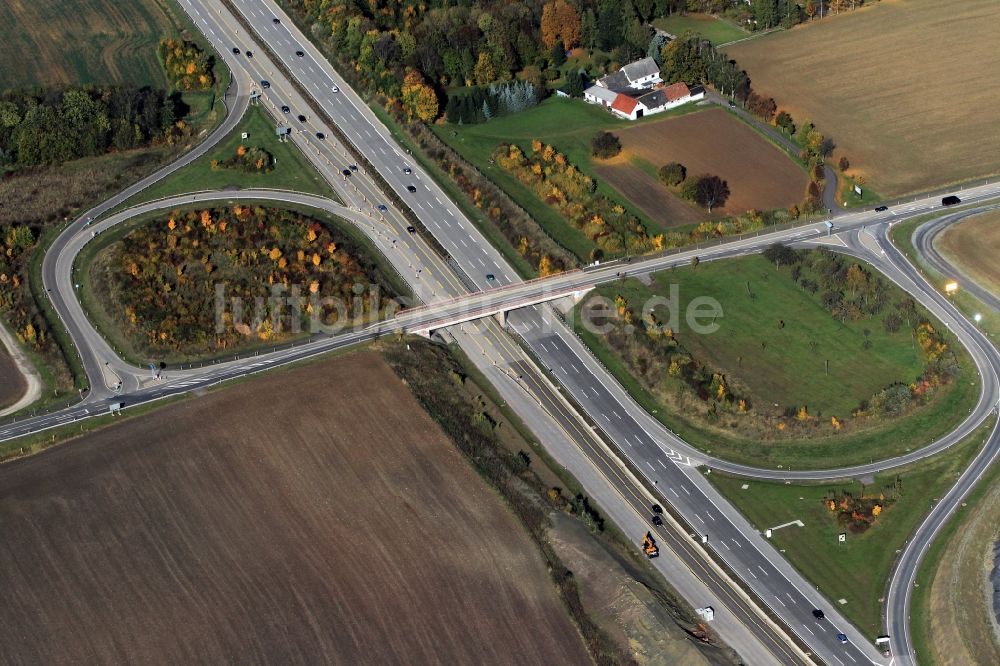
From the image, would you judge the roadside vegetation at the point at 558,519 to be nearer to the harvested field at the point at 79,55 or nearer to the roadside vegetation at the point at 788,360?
the roadside vegetation at the point at 788,360

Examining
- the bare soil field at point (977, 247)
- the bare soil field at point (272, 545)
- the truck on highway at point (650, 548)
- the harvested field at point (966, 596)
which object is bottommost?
the harvested field at point (966, 596)

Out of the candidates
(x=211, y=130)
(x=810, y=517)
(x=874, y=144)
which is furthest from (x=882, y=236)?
(x=211, y=130)

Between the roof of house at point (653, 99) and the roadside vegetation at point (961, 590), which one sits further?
the roof of house at point (653, 99)

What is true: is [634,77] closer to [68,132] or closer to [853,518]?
[68,132]

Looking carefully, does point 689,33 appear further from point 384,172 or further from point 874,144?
point 384,172

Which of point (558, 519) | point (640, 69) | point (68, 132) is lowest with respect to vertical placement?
point (558, 519)

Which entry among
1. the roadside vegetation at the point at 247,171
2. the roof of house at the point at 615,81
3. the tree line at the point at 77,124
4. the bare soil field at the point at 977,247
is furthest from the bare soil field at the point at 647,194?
the tree line at the point at 77,124

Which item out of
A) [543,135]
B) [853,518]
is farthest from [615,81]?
[853,518]

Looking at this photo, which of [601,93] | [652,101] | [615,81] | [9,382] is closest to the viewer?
[9,382]
